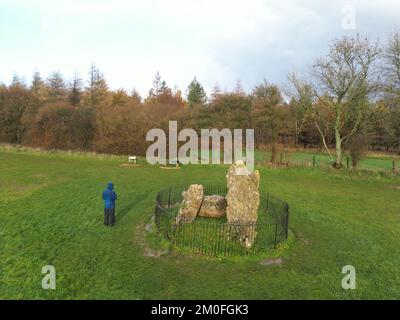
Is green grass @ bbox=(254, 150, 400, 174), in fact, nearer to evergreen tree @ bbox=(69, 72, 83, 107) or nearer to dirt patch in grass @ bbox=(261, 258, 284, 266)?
dirt patch in grass @ bbox=(261, 258, 284, 266)

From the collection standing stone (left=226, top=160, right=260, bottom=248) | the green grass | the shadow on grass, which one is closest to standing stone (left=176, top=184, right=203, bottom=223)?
standing stone (left=226, top=160, right=260, bottom=248)

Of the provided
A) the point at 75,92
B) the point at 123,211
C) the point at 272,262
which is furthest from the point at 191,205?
the point at 75,92

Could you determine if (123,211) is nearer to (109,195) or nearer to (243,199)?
(109,195)

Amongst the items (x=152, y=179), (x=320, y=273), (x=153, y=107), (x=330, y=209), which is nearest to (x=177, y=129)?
(x=153, y=107)

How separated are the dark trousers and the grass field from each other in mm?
284

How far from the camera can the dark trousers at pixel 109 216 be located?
11.8 m

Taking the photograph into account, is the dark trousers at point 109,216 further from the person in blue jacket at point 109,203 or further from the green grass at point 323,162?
the green grass at point 323,162

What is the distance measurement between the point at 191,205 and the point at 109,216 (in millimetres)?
3127

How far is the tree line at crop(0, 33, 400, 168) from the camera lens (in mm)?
26203

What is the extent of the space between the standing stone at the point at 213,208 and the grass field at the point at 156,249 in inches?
89.8

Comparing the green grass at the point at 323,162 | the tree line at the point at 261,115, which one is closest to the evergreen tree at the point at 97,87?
the tree line at the point at 261,115

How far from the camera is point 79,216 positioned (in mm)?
12828

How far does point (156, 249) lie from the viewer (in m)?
9.97
